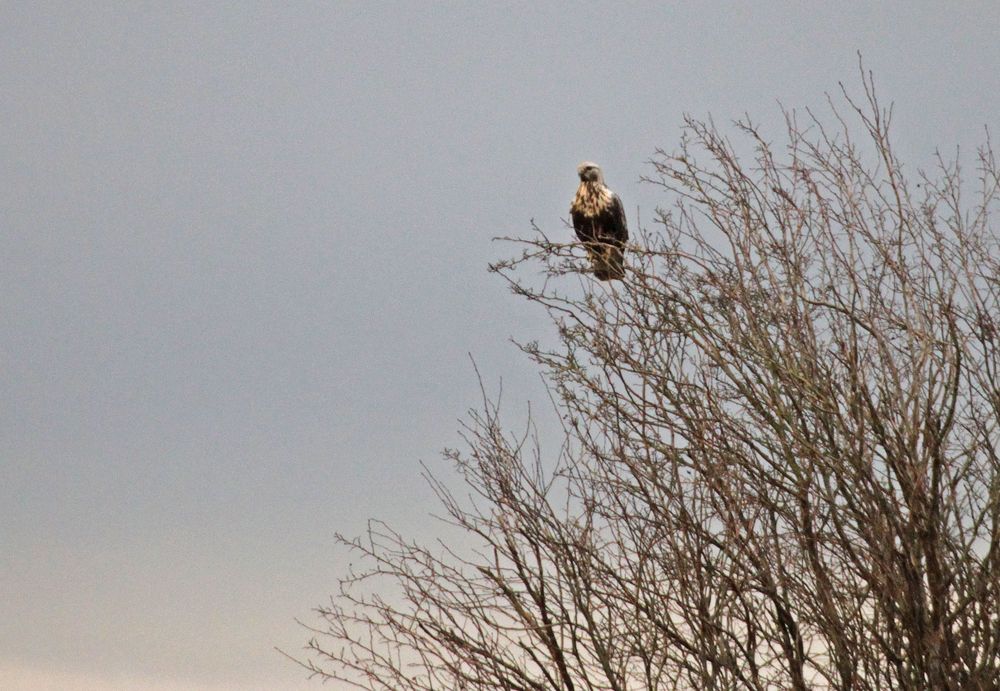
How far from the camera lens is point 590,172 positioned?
1172cm

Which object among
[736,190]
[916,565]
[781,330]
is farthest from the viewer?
[736,190]

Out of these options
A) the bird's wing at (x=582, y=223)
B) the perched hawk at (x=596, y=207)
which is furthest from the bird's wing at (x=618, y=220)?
the bird's wing at (x=582, y=223)

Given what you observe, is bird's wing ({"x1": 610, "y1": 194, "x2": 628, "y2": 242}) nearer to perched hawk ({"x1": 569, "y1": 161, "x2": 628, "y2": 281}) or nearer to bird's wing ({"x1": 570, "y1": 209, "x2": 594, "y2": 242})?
perched hawk ({"x1": 569, "y1": 161, "x2": 628, "y2": 281})

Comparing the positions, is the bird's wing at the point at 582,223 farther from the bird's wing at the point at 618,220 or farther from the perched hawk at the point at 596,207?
the bird's wing at the point at 618,220

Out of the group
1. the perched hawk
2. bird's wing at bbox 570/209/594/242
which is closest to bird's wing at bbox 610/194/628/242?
the perched hawk

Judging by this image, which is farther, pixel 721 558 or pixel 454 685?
pixel 454 685

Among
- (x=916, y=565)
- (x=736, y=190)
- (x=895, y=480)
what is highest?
(x=736, y=190)

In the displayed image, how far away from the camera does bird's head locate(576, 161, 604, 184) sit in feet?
38.5

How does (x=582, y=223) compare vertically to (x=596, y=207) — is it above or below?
below

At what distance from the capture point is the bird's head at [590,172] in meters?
11.7

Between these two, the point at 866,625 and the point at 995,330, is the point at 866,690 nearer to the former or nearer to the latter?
the point at 866,625

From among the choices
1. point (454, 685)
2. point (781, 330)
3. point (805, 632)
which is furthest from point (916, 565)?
point (454, 685)

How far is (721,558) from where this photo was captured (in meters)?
6.79

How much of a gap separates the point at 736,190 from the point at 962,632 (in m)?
2.55
